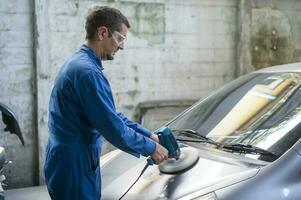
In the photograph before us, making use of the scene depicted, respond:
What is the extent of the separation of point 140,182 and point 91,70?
0.73 m

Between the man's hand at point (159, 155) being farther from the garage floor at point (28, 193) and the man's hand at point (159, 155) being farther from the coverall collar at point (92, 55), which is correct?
the garage floor at point (28, 193)

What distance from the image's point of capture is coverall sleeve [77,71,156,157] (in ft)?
8.84

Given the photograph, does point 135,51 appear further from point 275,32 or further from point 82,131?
point 82,131

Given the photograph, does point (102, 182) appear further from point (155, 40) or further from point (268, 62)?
point (268, 62)

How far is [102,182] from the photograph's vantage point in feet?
10.5

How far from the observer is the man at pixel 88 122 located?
2711mm

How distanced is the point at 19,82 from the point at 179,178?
12.1 ft

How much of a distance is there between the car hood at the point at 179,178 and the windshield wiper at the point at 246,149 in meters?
0.08

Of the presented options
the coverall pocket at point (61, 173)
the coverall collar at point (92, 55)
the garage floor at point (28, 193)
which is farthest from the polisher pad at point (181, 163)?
the garage floor at point (28, 193)

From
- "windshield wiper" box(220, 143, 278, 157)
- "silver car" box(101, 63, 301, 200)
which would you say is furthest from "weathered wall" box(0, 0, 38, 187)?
"windshield wiper" box(220, 143, 278, 157)

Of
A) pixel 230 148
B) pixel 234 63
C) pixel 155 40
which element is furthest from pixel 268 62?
pixel 230 148

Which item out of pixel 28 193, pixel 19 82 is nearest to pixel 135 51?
pixel 19 82

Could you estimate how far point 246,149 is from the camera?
2.90 meters

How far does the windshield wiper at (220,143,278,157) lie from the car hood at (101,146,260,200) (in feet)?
0.26
